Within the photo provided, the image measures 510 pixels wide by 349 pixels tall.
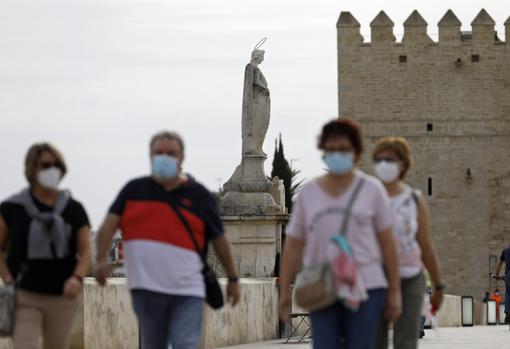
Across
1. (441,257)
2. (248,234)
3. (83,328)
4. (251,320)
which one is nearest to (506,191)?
(441,257)

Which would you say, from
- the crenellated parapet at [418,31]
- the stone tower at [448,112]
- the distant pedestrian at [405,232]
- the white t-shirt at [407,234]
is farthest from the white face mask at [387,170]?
the crenellated parapet at [418,31]

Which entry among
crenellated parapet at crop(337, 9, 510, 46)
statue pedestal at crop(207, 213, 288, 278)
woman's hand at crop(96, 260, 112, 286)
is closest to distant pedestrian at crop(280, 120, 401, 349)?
woman's hand at crop(96, 260, 112, 286)

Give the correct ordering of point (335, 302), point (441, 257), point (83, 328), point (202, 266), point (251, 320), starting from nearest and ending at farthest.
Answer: point (335, 302) → point (202, 266) → point (83, 328) → point (251, 320) → point (441, 257)

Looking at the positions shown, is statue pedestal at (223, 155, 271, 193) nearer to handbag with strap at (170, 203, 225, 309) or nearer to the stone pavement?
the stone pavement

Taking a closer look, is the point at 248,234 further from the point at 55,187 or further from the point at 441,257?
the point at 441,257

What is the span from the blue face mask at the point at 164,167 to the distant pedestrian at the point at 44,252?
0.52m

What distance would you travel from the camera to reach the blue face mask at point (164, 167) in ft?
28.6

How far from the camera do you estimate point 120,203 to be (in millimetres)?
8852

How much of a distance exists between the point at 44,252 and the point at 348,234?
5.31ft

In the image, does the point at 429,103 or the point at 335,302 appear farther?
the point at 429,103

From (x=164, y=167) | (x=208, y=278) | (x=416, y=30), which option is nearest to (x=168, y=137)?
(x=164, y=167)

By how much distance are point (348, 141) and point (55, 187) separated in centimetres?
152

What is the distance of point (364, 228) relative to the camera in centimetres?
826

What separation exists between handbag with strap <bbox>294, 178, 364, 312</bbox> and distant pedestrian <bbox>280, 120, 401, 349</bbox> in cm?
2
